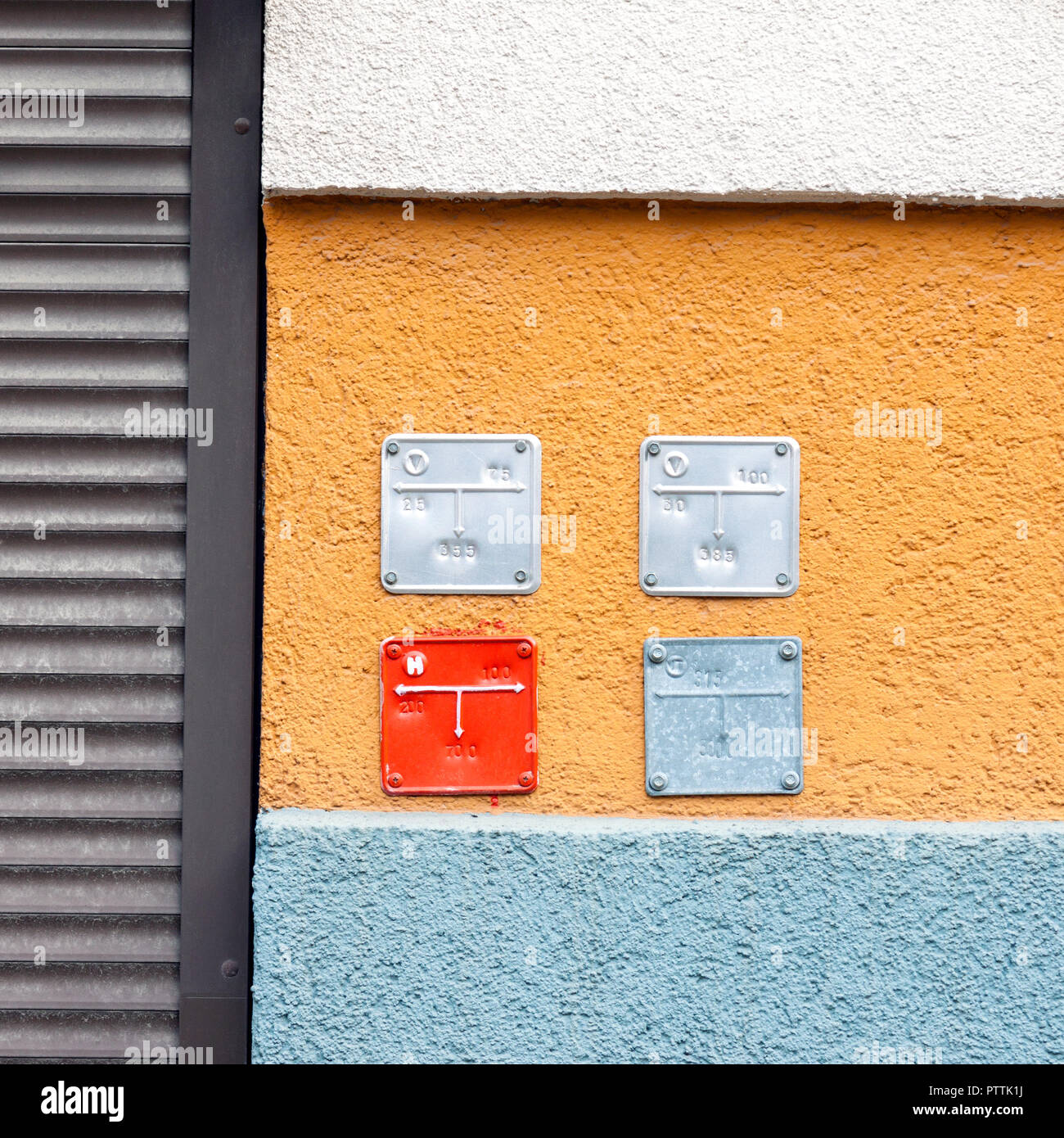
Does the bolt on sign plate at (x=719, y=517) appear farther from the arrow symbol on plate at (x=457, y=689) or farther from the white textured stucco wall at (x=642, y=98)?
the white textured stucco wall at (x=642, y=98)

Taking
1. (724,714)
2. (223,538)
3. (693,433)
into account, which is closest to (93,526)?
(223,538)

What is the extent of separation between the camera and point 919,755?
6.36ft

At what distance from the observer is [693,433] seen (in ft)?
6.41

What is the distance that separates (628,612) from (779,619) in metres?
0.35

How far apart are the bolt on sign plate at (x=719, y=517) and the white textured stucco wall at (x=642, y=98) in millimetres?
593

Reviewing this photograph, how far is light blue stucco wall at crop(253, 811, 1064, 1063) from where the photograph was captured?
1857 millimetres

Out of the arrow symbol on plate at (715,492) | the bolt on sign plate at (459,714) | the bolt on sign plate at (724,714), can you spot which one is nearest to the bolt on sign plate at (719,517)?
the arrow symbol on plate at (715,492)

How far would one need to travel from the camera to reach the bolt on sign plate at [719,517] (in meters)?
1.94

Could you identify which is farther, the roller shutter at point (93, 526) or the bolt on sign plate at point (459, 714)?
the roller shutter at point (93, 526)

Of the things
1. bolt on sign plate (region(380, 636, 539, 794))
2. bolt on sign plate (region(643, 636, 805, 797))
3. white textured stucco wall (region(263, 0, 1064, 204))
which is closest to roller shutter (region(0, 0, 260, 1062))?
white textured stucco wall (region(263, 0, 1064, 204))

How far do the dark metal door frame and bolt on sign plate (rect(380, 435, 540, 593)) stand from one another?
15.6 inches

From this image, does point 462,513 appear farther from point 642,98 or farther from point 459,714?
point 642,98

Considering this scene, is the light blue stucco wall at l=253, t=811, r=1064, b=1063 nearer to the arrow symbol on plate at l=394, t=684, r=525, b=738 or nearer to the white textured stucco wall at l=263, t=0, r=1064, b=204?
the arrow symbol on plate at l=394, t=684, r=525, b=738

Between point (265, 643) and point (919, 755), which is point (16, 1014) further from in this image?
point (919, 755)
